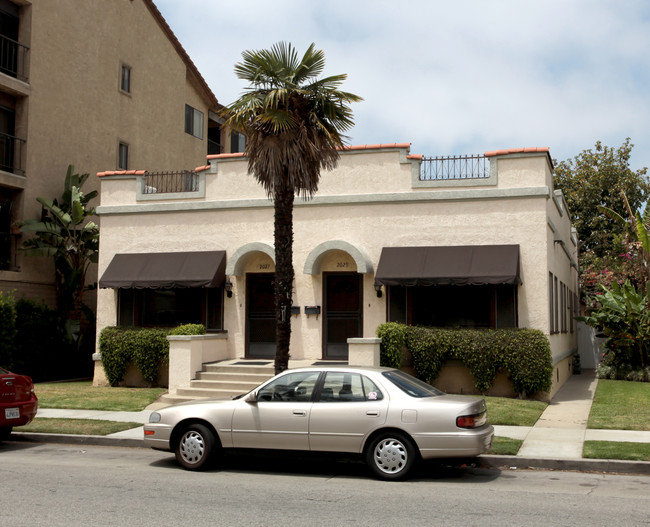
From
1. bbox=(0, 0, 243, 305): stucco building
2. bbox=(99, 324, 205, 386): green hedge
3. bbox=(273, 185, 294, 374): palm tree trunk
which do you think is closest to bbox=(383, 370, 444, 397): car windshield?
bbox=(273, 185, 294, 374): palm tree trunk

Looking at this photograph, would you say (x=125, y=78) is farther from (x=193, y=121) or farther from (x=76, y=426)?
(x=76, y=426)

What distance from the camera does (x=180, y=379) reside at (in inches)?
689

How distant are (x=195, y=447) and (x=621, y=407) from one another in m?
9.99

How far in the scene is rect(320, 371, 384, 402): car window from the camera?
9.59 m

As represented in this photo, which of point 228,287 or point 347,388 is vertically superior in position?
point 228,287

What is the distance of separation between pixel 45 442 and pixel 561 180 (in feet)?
105

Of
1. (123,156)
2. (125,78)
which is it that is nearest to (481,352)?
(123,156)

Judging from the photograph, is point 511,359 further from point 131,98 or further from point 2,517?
point 131,98

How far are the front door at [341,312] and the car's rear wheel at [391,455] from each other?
940 centimetres

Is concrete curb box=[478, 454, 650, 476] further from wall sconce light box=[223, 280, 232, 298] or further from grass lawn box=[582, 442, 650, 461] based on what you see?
wall sconce light box=[223, 280, 232, 298]

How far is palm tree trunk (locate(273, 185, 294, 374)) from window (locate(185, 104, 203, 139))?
1954cm

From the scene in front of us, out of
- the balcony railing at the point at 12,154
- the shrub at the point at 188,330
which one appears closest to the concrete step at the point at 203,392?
the shrub at the point at 188,330

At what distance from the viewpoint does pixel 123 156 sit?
28.3m

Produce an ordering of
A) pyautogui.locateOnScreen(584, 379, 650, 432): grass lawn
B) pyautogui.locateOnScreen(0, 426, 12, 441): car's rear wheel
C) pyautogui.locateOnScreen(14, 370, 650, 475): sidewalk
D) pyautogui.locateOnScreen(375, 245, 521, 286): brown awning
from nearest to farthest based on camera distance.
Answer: pyautogui.locateOnScreen(14, 370, 650, 475): sidewalk < pyautogui.locateOnScreen(0, 426, 12, 441): car's rear wheel < pyautogui.locateOnScreen(584, 379, 650, 432): grass lawn < pyautogui.locateOnScreen(375, 245, 521, 286): brown awning
